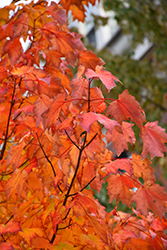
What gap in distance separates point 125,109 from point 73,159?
20 cm

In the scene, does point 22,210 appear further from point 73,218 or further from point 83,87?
point 83,87

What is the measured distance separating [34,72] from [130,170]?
0.41 m

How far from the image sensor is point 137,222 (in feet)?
2.94

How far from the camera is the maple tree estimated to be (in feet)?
2.30

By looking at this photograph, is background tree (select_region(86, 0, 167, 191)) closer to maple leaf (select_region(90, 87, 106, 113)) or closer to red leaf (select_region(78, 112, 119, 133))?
maple leaf (select_region(90, 87, 106, 113))

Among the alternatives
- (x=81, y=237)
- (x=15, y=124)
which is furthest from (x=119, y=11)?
(x=81, y=237)

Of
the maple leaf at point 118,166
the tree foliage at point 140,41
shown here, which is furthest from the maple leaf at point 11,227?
the tree foliage at point 140,41

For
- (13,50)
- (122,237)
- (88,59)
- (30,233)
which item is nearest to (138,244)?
(122,237)

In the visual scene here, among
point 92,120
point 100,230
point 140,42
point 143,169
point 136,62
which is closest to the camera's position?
point 92,120

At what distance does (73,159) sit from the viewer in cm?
75

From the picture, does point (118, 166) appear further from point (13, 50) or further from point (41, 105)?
point (13, 50)

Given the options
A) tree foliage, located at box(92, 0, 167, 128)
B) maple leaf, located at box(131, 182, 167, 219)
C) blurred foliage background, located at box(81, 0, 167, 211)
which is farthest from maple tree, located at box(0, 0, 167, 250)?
tree foliage, located at box(92, 0, 167, 128)

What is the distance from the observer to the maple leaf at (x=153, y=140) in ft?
2.36

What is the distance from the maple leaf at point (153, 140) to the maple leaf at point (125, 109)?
73 mm
